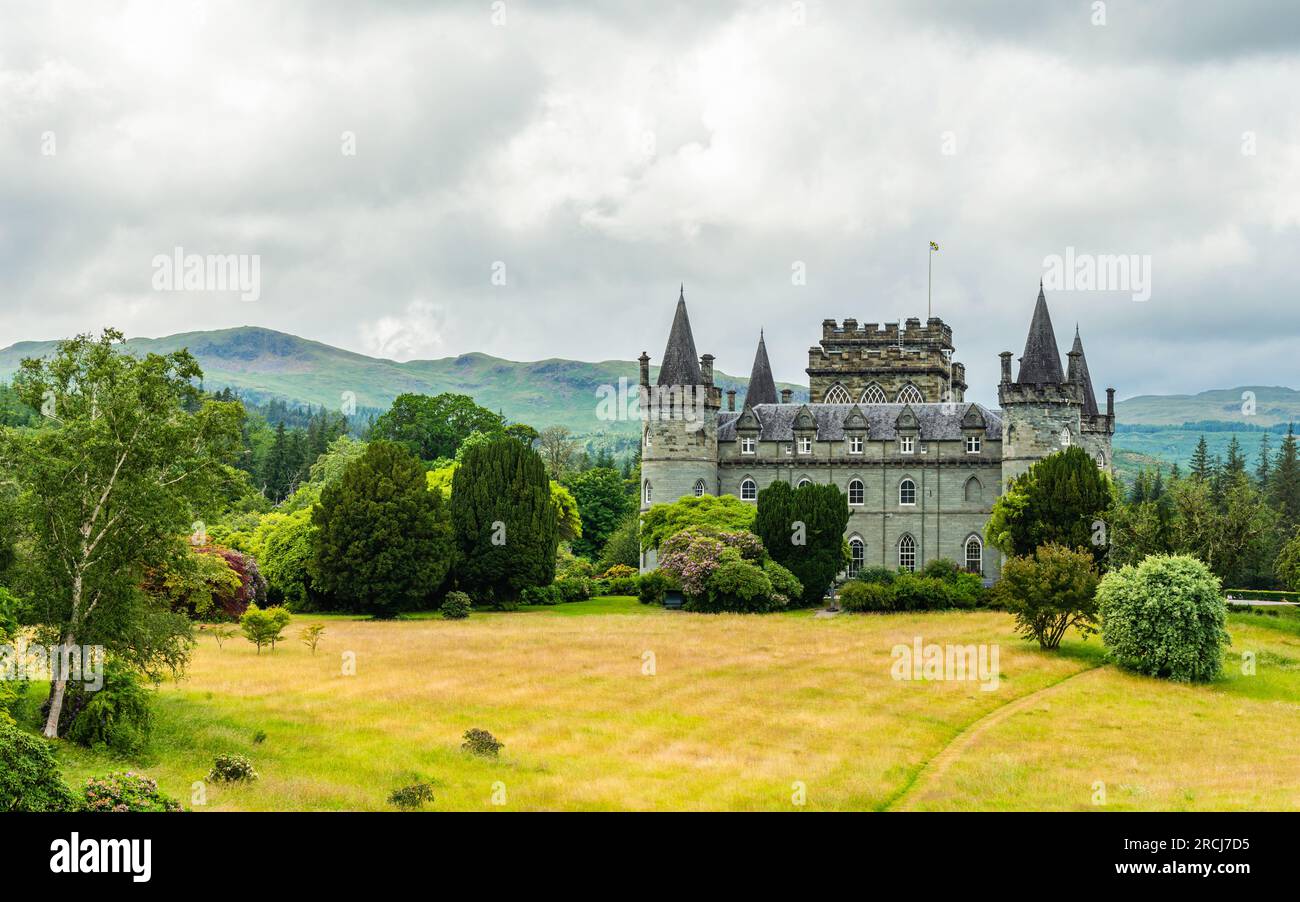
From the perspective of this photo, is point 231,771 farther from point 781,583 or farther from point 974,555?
point 974,555

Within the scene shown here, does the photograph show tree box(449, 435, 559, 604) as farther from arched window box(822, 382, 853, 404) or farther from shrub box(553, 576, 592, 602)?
arched window box(822, 382, 853, 404)

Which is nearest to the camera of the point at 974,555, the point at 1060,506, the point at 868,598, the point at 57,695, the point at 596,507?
the point at 57,695

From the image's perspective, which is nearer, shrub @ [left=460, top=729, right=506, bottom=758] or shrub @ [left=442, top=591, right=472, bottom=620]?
shrub @ [left=460, top=729, right=506, bottom=758]

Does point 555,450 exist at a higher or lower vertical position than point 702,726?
higher

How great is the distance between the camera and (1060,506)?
56.2m

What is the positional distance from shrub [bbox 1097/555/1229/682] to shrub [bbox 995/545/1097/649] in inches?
90.8

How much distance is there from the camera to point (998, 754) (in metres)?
29.5

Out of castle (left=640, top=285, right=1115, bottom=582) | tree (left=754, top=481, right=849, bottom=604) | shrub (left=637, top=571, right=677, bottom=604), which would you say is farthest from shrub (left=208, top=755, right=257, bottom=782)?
castle (left=640, top=285, right=1115, bottom=582)

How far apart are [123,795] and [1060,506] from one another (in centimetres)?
4654

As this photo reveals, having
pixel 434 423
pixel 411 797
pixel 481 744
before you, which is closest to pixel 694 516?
pixel 481 744

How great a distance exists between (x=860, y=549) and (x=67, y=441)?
4872cm

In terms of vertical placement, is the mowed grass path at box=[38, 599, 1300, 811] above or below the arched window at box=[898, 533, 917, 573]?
below

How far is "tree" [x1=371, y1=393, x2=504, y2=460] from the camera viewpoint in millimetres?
93375
